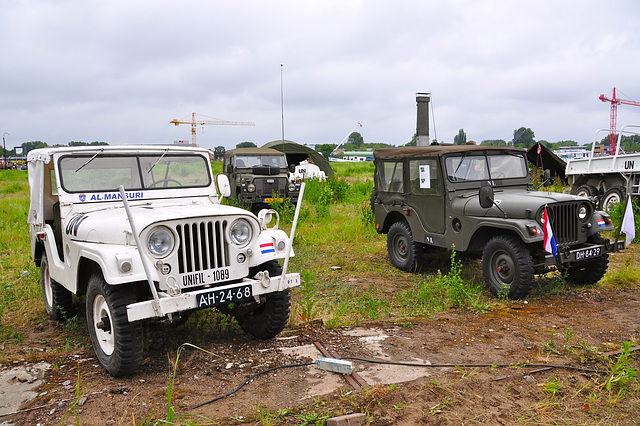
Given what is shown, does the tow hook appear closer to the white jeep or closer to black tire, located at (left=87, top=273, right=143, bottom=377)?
the white jeep

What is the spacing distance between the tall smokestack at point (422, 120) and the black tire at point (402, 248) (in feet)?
6.41

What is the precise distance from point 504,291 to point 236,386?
3721 millimetres

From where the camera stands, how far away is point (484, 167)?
24.2 feet

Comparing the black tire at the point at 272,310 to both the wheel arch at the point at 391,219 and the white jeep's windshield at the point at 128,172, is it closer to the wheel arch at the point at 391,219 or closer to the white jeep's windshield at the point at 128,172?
the white jeep's windshield at the point at 128,172

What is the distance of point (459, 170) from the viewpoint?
285 inches

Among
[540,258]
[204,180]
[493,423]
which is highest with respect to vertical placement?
[204,180]

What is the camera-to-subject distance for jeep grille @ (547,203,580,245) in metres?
6.26

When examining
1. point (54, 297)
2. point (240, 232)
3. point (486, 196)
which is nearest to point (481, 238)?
point (486, 196)

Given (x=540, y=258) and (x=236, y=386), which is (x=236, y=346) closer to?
(x=236, y=386)

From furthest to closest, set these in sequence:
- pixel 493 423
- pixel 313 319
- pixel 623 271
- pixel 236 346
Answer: pixel 623 271 → pixel 313 319 → pixel 236 346 → pixel 493 423

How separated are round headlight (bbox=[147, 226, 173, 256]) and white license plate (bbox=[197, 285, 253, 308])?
0.47 meters

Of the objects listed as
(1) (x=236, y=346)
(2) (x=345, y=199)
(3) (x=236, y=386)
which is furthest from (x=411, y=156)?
(2) (x=345, y=199)

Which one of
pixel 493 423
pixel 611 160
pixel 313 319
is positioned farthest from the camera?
pixel 611 160

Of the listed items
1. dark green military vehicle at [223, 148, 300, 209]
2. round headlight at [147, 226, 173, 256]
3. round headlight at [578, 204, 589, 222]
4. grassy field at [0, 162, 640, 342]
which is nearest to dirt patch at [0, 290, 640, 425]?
grassy field at [0, 162, 640, 342]
